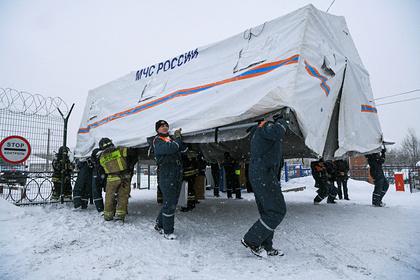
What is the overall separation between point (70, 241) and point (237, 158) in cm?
579

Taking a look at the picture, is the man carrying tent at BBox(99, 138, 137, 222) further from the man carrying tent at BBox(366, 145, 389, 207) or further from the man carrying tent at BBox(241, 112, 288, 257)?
the man carrying tent at BBox(366, 145, 389, 207)

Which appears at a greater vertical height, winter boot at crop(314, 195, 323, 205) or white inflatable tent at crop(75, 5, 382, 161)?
white inflatable tent at crop(75, 5, 382, 161)

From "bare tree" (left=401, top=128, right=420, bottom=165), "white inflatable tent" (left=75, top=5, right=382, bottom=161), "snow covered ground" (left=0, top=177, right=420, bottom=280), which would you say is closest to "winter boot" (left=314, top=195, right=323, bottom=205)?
"snow covered ground" (left=0, top=177, right=420, bottom=280)

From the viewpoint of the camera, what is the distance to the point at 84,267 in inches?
106

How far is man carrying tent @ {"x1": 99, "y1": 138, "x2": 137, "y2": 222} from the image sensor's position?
4.86 meters

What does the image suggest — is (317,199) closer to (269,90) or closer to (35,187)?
(269,90)

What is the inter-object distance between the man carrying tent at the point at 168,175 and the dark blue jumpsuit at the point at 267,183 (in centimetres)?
128

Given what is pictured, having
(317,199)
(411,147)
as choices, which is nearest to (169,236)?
(317,199)

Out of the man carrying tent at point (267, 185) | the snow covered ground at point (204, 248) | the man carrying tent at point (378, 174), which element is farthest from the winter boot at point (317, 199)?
the man carrying tent at point (267, 185)

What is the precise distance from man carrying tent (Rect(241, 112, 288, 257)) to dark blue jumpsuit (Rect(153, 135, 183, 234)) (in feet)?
4.19

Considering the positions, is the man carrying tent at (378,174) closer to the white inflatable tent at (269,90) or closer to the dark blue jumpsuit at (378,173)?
the dark blue jumpsuit at (378,173)

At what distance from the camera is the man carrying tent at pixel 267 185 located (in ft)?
9.37

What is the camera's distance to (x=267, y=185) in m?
2.92

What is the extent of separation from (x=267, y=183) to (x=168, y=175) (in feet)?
5.25
